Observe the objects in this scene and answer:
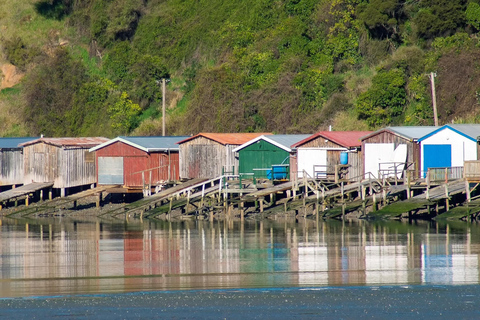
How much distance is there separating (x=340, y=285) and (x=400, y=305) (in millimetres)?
2537

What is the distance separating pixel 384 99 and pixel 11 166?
24.4 m

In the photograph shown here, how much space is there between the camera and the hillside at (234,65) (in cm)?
5381

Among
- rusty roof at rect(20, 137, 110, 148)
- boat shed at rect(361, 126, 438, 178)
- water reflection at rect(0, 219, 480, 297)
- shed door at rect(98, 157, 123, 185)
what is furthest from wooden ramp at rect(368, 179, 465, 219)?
rusty roof at rect(20, 137, 110, 148)

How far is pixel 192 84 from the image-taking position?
6775cm

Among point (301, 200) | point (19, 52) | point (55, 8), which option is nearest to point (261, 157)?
point (301, 200)

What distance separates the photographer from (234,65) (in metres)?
63.9

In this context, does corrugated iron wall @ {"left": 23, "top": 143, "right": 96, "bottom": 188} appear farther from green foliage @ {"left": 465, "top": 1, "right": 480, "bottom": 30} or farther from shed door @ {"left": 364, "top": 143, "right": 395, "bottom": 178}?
green foliage @ {"left": 465, "top": 1, "right": 480, "bottom": 30}

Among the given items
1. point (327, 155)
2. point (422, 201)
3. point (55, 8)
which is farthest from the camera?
point (55, 8)

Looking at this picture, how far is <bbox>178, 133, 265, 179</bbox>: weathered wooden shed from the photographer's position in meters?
45.8

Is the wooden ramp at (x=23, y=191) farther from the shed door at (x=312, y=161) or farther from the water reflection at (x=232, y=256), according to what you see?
the shed door at (x=312, y=161)

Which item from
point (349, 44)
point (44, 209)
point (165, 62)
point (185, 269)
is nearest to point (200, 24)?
point (165, 62)

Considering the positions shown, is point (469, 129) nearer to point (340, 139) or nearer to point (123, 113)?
point (340, 139)

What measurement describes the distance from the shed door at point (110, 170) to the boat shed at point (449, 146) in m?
17.5

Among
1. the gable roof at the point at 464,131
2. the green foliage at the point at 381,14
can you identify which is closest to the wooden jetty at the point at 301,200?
the gable roof at the point at 464,131
